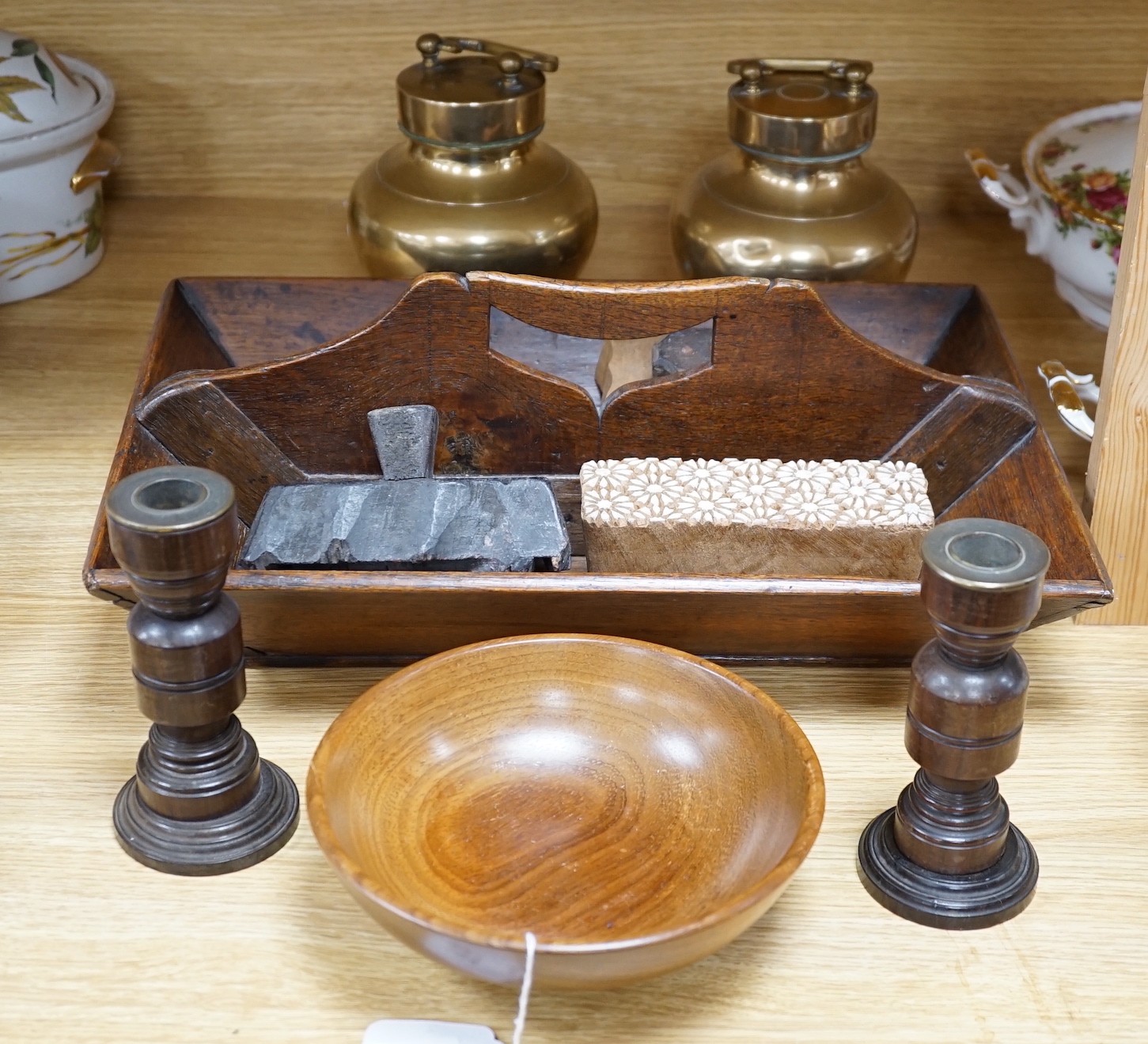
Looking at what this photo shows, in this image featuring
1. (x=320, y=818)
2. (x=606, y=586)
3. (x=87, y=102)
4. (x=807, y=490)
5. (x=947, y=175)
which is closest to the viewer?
(x=320, y=818)

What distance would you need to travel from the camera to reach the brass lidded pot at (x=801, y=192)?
1010 millimetres

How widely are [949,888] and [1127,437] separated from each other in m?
0.31

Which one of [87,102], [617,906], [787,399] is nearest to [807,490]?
[787,399]

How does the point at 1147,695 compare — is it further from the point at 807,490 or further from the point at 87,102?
the point at 87,102

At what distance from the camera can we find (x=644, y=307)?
88cm

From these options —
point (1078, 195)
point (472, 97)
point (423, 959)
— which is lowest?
point (423, 959)

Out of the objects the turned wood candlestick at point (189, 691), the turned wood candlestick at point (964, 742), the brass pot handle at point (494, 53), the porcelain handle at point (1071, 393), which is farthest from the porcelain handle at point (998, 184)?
the turned wood candlestick at point (189, 691)

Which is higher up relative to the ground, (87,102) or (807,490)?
(87,102)

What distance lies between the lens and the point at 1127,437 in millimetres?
830

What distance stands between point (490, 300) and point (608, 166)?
17.0 inches

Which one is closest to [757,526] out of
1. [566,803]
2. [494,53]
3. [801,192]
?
[566,803]

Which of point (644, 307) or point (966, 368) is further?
point (966, 368)

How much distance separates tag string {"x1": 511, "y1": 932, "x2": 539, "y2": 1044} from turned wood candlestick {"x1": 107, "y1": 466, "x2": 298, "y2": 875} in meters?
0.17

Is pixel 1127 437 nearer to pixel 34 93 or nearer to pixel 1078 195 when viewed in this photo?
pixel 1078 195
